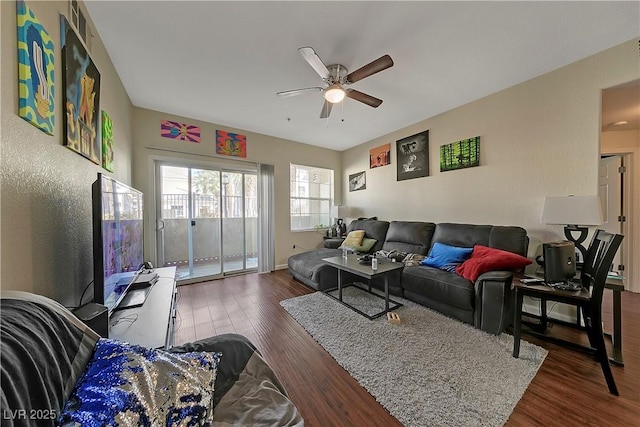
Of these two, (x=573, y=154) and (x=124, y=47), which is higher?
(x=124, y=47)

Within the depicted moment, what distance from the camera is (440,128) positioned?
341 centimetres

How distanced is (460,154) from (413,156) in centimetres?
76

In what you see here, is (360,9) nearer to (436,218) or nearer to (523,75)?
(523,75)

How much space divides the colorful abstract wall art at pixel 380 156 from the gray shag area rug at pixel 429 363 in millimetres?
2808

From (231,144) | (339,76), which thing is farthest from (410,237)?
(231,144)

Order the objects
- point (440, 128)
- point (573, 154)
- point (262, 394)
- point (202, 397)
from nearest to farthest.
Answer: point (202, 397) < point (262, 394) < point (573, 154) < point (440, 128)

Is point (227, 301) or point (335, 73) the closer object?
point (335, 73)

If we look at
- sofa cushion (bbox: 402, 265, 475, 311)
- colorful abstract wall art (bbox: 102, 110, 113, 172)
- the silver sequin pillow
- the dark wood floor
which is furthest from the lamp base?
colorful abstract wall art (bbox: 102, 110, 113, 172)

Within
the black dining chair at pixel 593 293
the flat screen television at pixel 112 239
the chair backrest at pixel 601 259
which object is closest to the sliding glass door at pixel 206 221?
the flat screen television at pixel 112 239

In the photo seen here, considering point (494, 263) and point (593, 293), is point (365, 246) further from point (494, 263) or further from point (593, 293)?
point (593, 293)

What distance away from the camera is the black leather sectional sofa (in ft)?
6.53

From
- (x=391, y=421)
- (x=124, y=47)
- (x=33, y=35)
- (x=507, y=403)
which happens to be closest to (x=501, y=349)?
(x=507, y=403)

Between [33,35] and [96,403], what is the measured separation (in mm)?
1511

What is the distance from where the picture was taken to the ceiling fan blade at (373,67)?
69.4 inches
